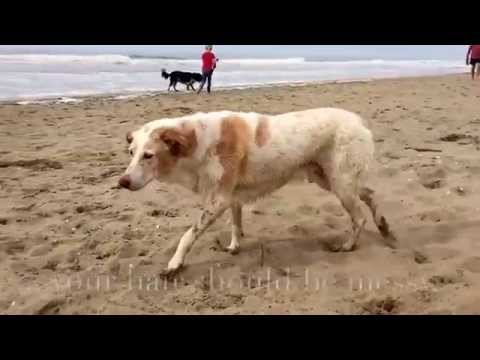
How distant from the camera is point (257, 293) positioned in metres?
3.63

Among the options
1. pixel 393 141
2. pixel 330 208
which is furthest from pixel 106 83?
pixel 330 208

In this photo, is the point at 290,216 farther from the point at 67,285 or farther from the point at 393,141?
the point at 393,141

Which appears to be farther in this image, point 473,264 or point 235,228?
point 235,228

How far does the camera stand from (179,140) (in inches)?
159

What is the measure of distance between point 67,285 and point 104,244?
75cm

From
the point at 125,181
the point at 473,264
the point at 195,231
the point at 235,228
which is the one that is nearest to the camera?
the point at 125,181

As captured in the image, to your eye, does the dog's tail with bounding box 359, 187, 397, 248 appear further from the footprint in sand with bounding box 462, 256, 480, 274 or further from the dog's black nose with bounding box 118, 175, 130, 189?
the dog's black nose with bounding box 118, 175, 130, 189

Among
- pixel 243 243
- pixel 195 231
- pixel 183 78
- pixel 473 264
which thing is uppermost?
pixel 183 78

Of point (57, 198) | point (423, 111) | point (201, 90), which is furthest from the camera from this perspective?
point (201, 90)

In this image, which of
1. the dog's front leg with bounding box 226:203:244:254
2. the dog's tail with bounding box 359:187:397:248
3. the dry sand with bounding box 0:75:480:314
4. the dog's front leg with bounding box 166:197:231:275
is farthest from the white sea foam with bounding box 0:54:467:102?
the dog's tail with bounding box 359:187:397:248

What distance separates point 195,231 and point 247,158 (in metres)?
0.74

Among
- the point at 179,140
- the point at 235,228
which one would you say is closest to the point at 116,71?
the point at 235,228

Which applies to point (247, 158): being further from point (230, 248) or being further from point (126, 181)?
point (126, 181)

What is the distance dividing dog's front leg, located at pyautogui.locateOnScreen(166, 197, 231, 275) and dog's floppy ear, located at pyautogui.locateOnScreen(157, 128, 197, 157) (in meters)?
0.47
